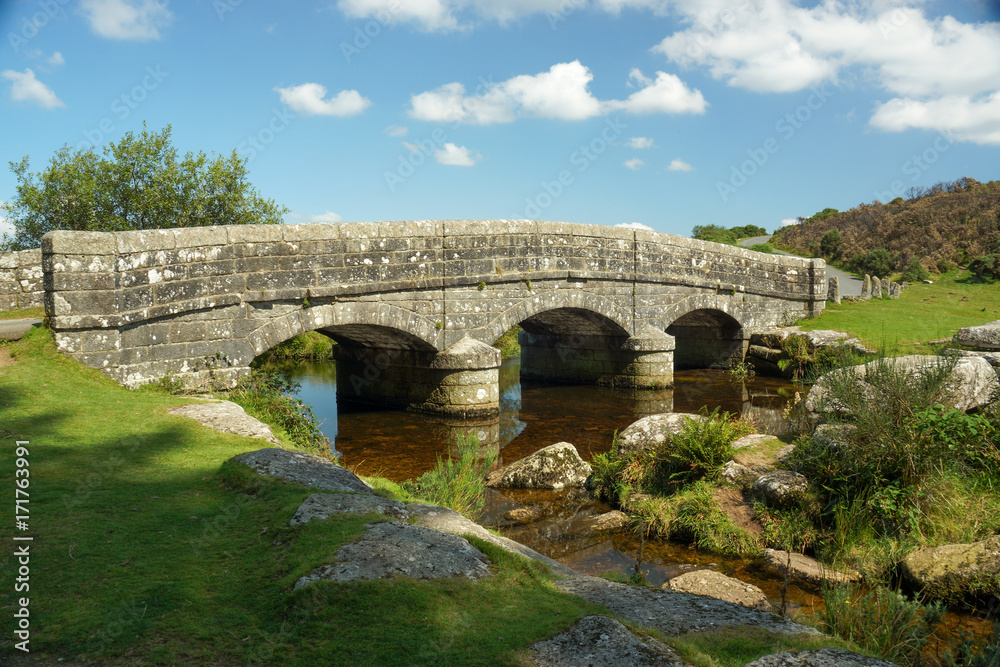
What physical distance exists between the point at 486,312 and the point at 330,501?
8356mm

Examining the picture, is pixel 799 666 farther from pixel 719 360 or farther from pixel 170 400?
pixel 719 360

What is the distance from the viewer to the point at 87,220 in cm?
1988

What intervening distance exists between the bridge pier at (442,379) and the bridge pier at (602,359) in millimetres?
4451

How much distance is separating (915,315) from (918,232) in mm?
20224

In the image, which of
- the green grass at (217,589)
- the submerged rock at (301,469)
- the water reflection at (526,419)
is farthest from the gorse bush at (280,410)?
the green grass at (217,589)

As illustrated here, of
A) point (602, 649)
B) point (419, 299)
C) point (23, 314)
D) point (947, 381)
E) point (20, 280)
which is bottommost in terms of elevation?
point (602, 649)

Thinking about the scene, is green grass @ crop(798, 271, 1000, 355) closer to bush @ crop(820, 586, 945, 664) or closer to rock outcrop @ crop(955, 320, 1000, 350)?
rock outcrop @ crop(955, 320, 1000, 350)

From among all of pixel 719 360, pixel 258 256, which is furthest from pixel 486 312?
pixel 719 360

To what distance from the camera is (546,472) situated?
332 inches

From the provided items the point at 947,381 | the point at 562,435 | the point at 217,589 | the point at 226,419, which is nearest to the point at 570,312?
the point at 562,435

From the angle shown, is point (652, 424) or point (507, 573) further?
point (652, 424)

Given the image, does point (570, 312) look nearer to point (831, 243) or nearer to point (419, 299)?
point (419, 299)

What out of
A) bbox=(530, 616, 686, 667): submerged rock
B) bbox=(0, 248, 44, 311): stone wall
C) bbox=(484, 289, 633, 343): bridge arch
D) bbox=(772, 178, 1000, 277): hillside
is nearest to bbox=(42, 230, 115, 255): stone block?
bbox=(0, 248, 44, 311): stone wall

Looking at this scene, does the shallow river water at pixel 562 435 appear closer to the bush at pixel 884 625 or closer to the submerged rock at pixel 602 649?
the bush at pixel 884 625
